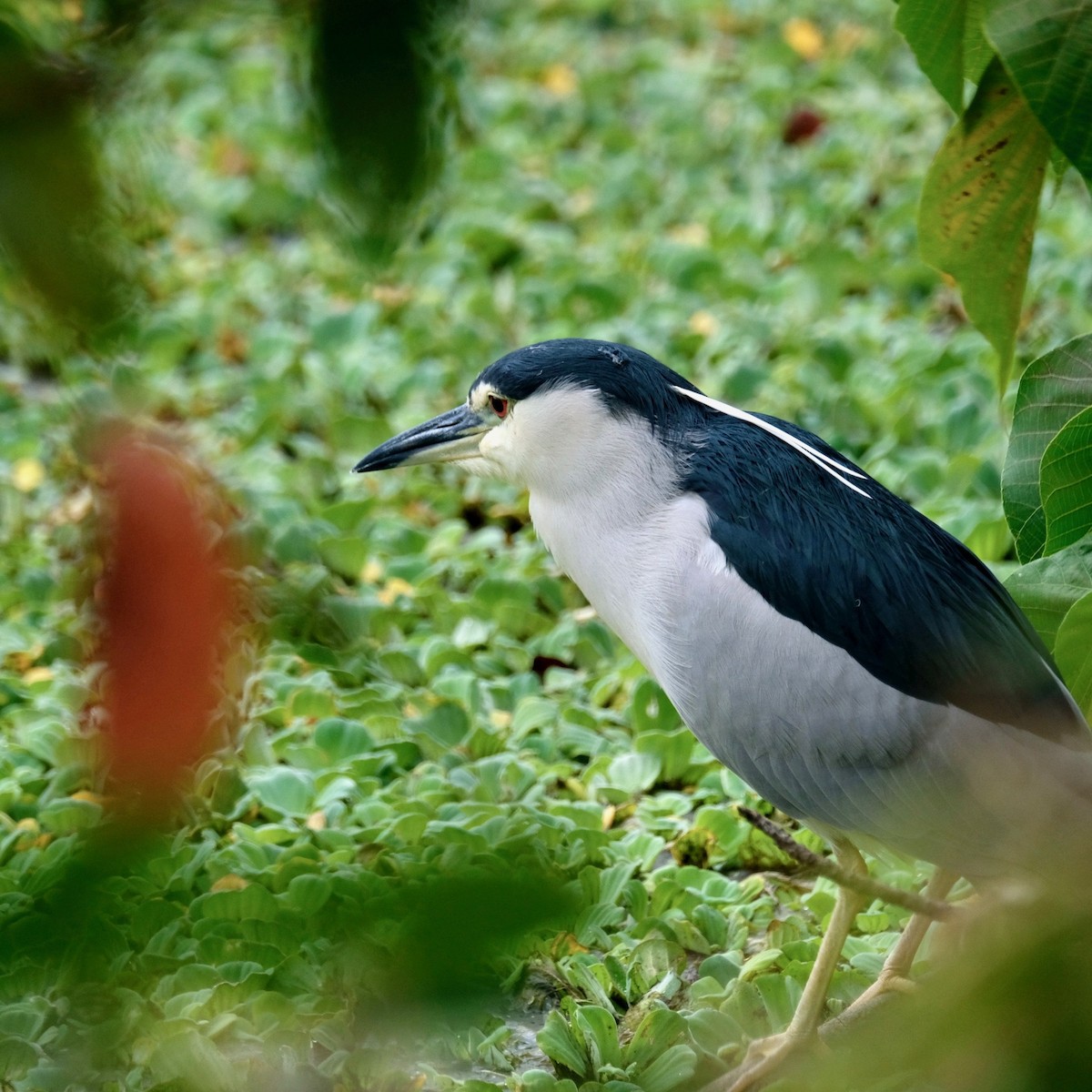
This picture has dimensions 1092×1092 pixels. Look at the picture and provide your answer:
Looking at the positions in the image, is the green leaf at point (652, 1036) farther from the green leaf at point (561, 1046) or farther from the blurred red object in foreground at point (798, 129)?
the blurred red object in foreground at point (798, 129)

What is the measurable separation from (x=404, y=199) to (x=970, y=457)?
320cm

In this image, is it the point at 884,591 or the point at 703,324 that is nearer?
the point at 884,591

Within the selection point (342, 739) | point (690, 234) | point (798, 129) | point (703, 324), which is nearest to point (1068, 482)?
point (342, 739)

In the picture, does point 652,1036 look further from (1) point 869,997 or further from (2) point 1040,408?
(2) point 1040,408

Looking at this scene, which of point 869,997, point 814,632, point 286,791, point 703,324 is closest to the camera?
point 814,632

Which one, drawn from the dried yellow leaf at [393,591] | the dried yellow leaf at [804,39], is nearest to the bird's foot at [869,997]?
the dried yellow leaf at [393,591]

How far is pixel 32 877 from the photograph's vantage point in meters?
0.68

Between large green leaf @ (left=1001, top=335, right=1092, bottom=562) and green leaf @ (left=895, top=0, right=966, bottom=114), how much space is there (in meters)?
0.44

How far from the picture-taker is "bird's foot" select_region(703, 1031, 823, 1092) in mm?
2015

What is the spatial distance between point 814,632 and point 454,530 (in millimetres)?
1935

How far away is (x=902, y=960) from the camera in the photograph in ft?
7.33

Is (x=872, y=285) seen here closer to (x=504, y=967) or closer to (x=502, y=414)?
(x=502, y=414)

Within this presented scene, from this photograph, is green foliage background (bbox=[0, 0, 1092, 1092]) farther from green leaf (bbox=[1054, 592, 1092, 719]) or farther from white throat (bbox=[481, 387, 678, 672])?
white throat (bbox=[481, 387, 678, 672])

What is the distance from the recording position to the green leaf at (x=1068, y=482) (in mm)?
1834
